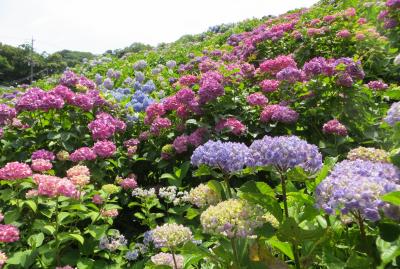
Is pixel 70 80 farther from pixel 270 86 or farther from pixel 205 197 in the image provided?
pixel 205 197

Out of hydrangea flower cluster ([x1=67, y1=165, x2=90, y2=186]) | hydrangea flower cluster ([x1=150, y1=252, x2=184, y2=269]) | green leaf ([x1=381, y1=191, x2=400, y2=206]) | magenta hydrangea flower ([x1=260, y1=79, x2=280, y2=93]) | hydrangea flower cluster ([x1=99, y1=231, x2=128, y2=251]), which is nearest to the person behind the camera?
green leaf ([x1=381, y1=191, x2=400, y2=206])

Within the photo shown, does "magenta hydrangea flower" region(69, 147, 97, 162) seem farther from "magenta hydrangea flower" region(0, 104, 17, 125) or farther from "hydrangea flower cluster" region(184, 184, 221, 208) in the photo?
"hydrangea flower cluster" region(184, 184, 221, 208)

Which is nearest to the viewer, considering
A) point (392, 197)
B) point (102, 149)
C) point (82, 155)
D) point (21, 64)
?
point (392, 197)

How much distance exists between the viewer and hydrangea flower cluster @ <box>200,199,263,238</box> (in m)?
1.79

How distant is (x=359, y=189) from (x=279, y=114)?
2.90 metres

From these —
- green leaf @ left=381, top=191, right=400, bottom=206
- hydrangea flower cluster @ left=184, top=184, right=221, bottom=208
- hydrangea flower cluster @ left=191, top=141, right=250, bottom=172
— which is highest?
green leaf @ left=381, top=191, right=400, bottom=206

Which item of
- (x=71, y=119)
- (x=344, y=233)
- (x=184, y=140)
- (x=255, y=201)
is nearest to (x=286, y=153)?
(x=255, y=201)

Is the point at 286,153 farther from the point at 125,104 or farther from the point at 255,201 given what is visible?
the point at 125,104

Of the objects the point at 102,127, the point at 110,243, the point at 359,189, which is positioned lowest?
the point at 110,243

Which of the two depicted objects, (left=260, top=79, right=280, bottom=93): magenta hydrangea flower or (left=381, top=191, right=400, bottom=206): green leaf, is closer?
(left=381, top=191, right=400, bottom=206): green leaf

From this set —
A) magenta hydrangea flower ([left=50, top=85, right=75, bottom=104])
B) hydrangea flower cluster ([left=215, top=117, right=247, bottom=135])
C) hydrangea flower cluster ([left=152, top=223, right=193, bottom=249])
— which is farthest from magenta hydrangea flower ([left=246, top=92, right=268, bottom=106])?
hydrangea flower cluster ([left=152, top=223, right=193, bottom=249])

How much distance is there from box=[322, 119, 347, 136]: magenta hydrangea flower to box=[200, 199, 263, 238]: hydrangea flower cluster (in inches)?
103

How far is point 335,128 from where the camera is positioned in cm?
422

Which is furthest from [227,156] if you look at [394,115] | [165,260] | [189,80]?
[189,80]
